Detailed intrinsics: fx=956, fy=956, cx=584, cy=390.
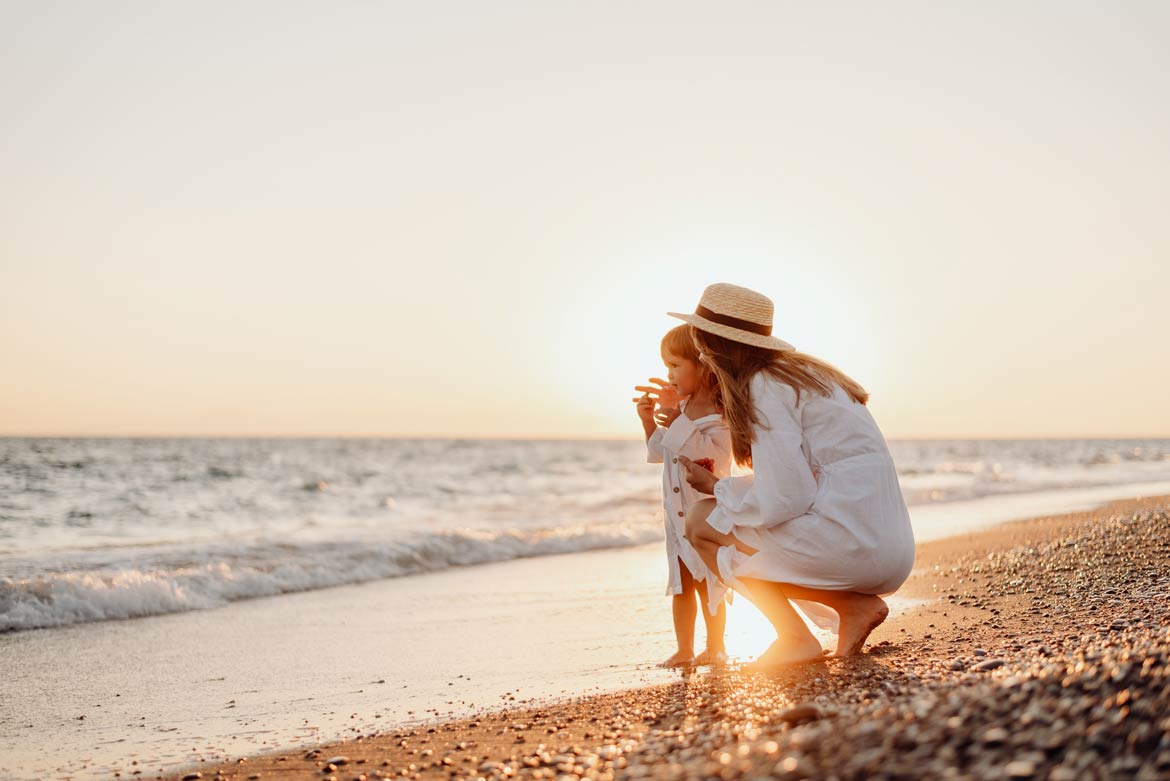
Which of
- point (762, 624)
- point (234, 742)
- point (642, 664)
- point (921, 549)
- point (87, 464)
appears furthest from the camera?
point (87, 464)

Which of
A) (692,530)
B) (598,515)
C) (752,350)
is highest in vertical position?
(752,350)

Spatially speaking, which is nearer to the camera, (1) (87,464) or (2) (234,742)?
(2) (234,742)

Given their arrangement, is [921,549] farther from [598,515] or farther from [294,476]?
[294,476]

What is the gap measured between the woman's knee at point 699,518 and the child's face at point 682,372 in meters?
0.59

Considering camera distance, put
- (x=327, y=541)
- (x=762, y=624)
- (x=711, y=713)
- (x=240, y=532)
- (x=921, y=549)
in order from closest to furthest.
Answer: (x=711, y=713), (x=762, y=624), (x=921, y=549), (x=327, y=541), (x=240, y=532)

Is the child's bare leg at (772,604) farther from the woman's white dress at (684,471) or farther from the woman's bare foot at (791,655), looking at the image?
the woman's white dress at (684,471)

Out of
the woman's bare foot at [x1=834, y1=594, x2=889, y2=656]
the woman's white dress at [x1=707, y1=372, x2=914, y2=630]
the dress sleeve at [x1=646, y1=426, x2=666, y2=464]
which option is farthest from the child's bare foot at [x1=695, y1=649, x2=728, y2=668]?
the dress sleeve at [x1=646, y1=426, x2=666, y2=464]

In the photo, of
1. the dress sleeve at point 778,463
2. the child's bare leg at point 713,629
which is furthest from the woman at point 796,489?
the child's bare leg at point 713,629

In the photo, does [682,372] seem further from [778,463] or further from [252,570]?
[252,570]

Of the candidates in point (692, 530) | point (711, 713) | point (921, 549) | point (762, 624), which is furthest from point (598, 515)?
point (711, 713)

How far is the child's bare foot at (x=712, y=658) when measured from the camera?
486 cm

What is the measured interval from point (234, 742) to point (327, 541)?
7.98 meters

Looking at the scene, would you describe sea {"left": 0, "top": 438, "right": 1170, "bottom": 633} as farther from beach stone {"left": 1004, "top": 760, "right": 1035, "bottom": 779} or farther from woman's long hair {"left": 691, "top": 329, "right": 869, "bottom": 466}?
beach stone {"left": 1004, "top": 760, "right": 1035, "bottom": 779}

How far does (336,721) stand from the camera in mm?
4285
